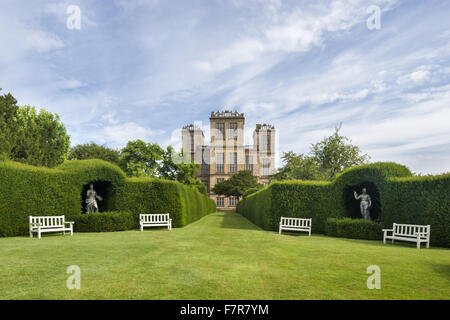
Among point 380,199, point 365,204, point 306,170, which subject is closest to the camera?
point 380,199

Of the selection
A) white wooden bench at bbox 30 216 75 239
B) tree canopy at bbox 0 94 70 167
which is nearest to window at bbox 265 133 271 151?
tree canopy at bbox 0 94 70 167

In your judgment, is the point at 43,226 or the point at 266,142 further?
the point at 266,142

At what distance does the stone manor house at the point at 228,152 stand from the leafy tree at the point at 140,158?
22942mm

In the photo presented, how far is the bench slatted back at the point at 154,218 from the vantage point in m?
12.7

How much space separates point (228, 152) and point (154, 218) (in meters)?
46.4

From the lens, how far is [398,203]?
9953mm

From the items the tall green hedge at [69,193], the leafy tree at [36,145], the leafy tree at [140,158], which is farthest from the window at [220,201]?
the tall green hedge at [69,193]

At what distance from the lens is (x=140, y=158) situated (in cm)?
3512

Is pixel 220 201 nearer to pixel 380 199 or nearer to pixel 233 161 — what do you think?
pixel 233 161

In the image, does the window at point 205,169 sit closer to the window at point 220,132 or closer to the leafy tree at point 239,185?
the window at point 220,132

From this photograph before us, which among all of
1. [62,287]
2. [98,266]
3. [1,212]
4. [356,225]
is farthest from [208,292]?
[1,212]

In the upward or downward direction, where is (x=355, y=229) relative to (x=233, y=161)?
downward

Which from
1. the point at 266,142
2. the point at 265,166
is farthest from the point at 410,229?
the point at 266,142

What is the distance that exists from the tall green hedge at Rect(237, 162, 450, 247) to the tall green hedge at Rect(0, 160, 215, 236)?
217 inches
